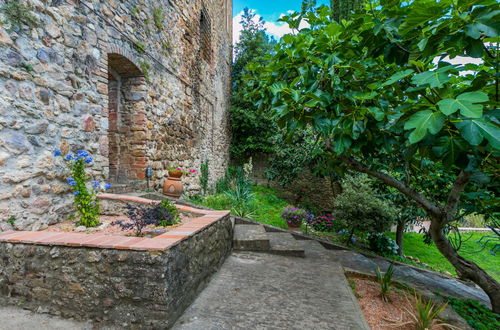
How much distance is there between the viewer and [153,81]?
13.9 feet

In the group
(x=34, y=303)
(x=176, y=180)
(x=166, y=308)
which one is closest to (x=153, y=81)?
(x=176, y=180)

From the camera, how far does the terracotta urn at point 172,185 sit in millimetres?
4449

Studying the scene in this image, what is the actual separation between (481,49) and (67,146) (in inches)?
136

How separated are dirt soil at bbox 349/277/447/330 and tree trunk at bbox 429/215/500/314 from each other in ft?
2.10

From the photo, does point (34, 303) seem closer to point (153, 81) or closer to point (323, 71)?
point (323, 71)

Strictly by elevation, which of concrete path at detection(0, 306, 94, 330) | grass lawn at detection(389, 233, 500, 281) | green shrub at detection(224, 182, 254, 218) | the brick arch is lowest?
grass lawn at detection(389, 233, 500, 281)

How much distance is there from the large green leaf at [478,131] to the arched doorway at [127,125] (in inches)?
156

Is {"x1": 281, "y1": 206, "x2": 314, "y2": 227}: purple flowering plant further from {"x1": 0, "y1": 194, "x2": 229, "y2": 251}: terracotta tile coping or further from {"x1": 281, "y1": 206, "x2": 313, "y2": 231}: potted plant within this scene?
{"x1": 0, "y1": 194, "x2": 229, "y2": 251}: terracotta tile coping

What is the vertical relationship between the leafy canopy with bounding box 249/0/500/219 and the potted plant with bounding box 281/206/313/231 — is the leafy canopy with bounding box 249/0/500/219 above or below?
above

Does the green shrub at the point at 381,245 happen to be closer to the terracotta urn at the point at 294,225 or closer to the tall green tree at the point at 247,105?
the terracotta urn at the point at 294,225

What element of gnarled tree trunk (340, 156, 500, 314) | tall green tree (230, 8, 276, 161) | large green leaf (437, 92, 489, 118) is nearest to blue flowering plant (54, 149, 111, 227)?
large green leaf (437, 92, 489, 118)

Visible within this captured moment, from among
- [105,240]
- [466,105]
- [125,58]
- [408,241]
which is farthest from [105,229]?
[408,241]

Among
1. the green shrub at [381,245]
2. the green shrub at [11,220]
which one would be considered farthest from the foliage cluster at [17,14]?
the green shrub at [381,245]

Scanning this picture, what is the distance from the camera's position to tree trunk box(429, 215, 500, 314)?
2.44 m
